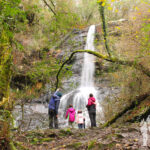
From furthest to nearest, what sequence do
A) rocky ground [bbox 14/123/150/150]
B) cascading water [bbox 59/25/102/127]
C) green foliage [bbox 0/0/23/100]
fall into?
cascading water [bbox 59/25/102/127], rocky ground [bbox 14/123/150/150], green foliage [bbox 0/0/23/100]

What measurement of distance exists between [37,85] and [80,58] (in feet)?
22.4

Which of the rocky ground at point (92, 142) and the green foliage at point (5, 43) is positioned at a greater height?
the green foliage at point (5, 43)

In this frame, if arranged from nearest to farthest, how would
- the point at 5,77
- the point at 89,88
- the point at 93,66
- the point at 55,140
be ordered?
the point at 5,77 → the point at 55,140 → the point at 89,88 → the point at 93,66

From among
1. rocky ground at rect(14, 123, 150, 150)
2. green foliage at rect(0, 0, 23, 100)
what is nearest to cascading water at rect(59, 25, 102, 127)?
rocky ground at rect(14, 123, 150, 150)

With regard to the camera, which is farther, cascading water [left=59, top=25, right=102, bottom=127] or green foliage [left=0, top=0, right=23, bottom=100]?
cascading water [left=59, top=25, right=102, bottom=127]

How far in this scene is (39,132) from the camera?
607 centimetres

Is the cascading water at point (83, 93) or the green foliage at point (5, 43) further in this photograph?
the cascading water at point (83, 93)

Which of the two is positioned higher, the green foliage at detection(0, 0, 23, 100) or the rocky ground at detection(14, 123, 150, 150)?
the green foliage at detection(0, 0, 23, 100)

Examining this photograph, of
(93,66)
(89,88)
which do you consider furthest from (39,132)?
(93,66)

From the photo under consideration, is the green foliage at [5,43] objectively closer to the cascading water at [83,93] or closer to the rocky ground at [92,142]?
the rocky ground at [92,142]

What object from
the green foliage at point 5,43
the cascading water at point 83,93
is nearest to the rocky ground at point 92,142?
the green foliage at point 5,43

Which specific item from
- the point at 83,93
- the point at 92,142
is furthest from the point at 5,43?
the point at 83,93

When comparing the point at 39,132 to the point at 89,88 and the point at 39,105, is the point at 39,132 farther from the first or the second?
the point at 89,88

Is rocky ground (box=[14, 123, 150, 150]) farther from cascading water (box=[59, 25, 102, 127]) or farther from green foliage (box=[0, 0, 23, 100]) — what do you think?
cascading water (box=[59, 25, 102, 127])
